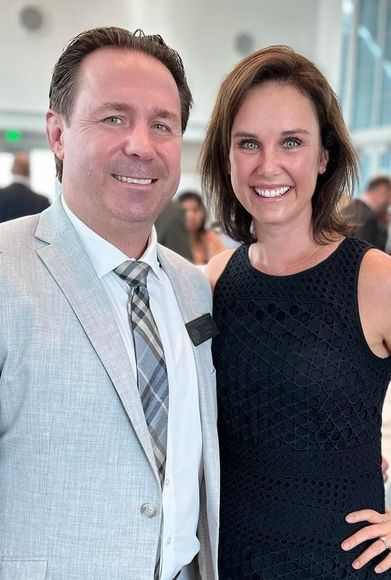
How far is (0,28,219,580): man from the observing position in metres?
1.23

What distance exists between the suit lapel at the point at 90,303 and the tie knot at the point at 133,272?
0.28 ft

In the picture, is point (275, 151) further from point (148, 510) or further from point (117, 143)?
point (148, 510)

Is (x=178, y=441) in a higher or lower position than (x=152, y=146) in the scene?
lower

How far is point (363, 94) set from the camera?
1115cm

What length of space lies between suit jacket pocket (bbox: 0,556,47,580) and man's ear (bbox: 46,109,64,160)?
2.94ft

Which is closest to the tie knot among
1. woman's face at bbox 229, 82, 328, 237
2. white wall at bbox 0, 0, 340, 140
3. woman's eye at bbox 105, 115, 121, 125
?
woman's eye at bbox 105, 115, 121, 125

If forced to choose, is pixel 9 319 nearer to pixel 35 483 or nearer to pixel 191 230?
pixel 35 483

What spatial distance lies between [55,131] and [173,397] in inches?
27.4

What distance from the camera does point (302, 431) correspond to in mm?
1604

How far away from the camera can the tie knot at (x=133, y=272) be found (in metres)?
1.44

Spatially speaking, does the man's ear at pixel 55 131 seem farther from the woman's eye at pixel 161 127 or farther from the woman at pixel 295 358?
the woman at pixel 295 358

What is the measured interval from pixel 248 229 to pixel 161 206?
63cm

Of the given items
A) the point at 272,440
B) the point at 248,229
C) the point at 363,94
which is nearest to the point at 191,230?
the point at 248,229

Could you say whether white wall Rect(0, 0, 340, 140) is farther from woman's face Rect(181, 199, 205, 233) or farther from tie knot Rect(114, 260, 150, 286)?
tie knot Rect(114, 260, 150, 286)
